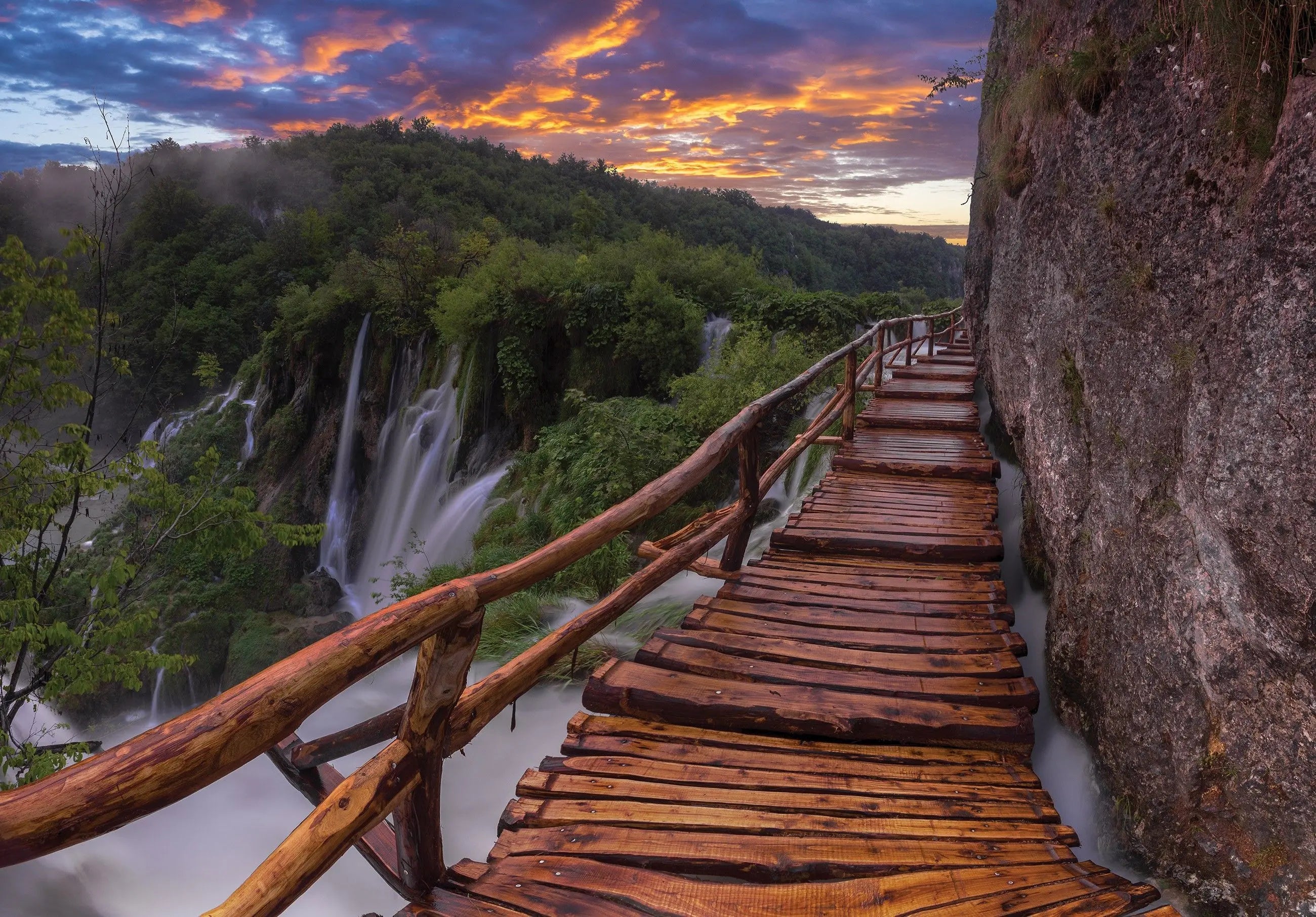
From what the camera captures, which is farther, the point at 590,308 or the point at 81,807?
the point at 590,308

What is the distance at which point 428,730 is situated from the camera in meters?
1.85

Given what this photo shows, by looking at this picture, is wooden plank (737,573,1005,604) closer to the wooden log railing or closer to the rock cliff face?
the rock cliff face

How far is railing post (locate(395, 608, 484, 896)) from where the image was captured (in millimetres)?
1828

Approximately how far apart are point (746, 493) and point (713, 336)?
13.7 metres

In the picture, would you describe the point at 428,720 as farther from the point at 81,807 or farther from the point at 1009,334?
the point at 1009,334

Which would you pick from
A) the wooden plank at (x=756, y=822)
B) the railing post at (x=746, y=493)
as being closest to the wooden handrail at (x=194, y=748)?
the wooden plank at (x=756, y=822)

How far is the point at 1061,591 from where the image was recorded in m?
3.62

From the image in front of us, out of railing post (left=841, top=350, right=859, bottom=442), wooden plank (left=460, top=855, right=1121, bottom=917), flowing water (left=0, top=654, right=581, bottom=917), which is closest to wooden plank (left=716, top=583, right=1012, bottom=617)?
wooden plank (left=460, top=855, right=1121, bottom=917)

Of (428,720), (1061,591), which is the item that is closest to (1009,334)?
(1061,591)

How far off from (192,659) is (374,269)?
18.8 meters

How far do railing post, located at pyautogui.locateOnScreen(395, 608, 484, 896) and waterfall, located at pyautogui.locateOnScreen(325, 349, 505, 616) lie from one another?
44.8ft

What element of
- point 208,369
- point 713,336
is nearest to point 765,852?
point 713,336

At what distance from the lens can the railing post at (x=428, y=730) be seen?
6.00ft

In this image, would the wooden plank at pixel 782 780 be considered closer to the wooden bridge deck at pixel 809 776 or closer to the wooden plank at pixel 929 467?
the wooden bridge deck at pixel 809 776
